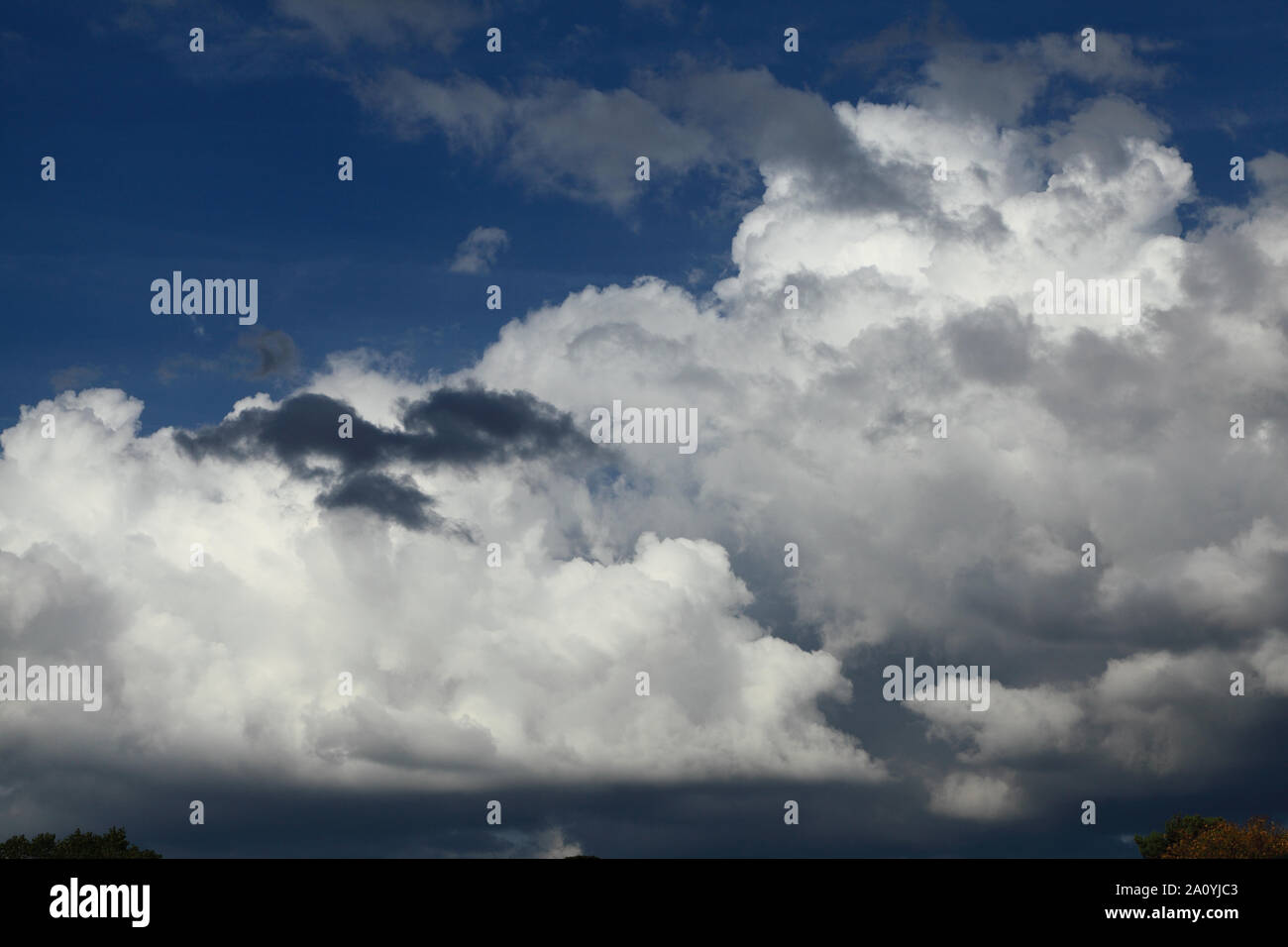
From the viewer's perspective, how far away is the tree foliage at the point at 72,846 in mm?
162375

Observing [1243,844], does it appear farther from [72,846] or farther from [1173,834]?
[72,846]

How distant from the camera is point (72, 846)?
163750mm

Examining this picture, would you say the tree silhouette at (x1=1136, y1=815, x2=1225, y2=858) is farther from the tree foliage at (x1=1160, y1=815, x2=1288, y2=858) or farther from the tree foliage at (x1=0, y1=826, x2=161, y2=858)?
the tree foliage at (x1=0, y1=826, x2=161, y2=858)

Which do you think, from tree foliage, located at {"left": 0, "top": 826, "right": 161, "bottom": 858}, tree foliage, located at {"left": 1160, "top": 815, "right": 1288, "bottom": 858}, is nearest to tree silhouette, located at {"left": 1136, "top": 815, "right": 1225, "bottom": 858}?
tree foliage, located at {"left": 1160, "top": 815, "right": 1288, "bottom": 858}

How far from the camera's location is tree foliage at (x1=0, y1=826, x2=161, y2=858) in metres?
162

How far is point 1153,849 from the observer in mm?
193625

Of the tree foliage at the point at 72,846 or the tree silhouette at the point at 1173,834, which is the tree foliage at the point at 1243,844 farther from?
the tree foliage at the point at 72,846

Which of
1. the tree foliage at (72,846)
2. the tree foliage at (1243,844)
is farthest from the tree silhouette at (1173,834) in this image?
the tree foliage at (72,846)


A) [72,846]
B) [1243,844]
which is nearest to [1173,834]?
[1243,844]
